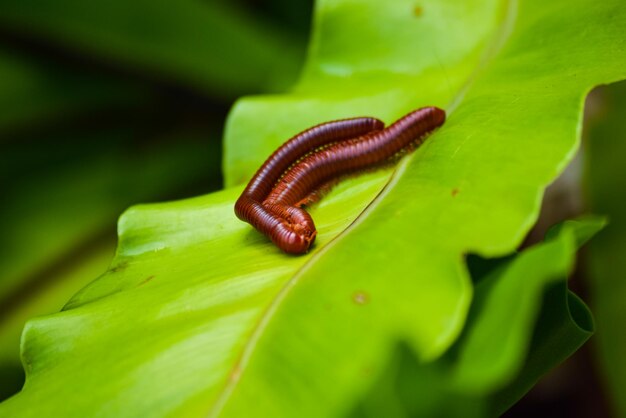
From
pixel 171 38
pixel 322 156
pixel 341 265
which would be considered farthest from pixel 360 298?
pixel 171 38

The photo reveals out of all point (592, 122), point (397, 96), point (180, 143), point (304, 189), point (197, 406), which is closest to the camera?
point (197, 406)

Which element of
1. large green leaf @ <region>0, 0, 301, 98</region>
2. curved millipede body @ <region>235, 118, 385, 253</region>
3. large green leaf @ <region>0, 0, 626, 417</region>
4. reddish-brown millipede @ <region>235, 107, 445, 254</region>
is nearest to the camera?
large green leaf @ <region>0, 0, 626, 417</region>

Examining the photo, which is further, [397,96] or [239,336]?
[397,96]

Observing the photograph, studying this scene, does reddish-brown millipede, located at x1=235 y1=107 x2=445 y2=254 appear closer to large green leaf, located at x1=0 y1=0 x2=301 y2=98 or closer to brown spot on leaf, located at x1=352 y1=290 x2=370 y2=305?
brown spot on leaf, located at x1=352 y1=290 x2=370 y2=305

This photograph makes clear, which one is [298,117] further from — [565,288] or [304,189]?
[565,288]

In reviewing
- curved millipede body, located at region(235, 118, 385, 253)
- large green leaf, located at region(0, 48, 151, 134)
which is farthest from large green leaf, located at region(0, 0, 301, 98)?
curved millipede body, located at region(235, 118, 385, 253)

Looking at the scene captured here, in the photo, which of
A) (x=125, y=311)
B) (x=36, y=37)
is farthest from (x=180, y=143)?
(x=125, y=311)

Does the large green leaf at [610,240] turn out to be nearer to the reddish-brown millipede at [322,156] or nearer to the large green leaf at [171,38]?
the reddish-brown millipede at [322,156]
